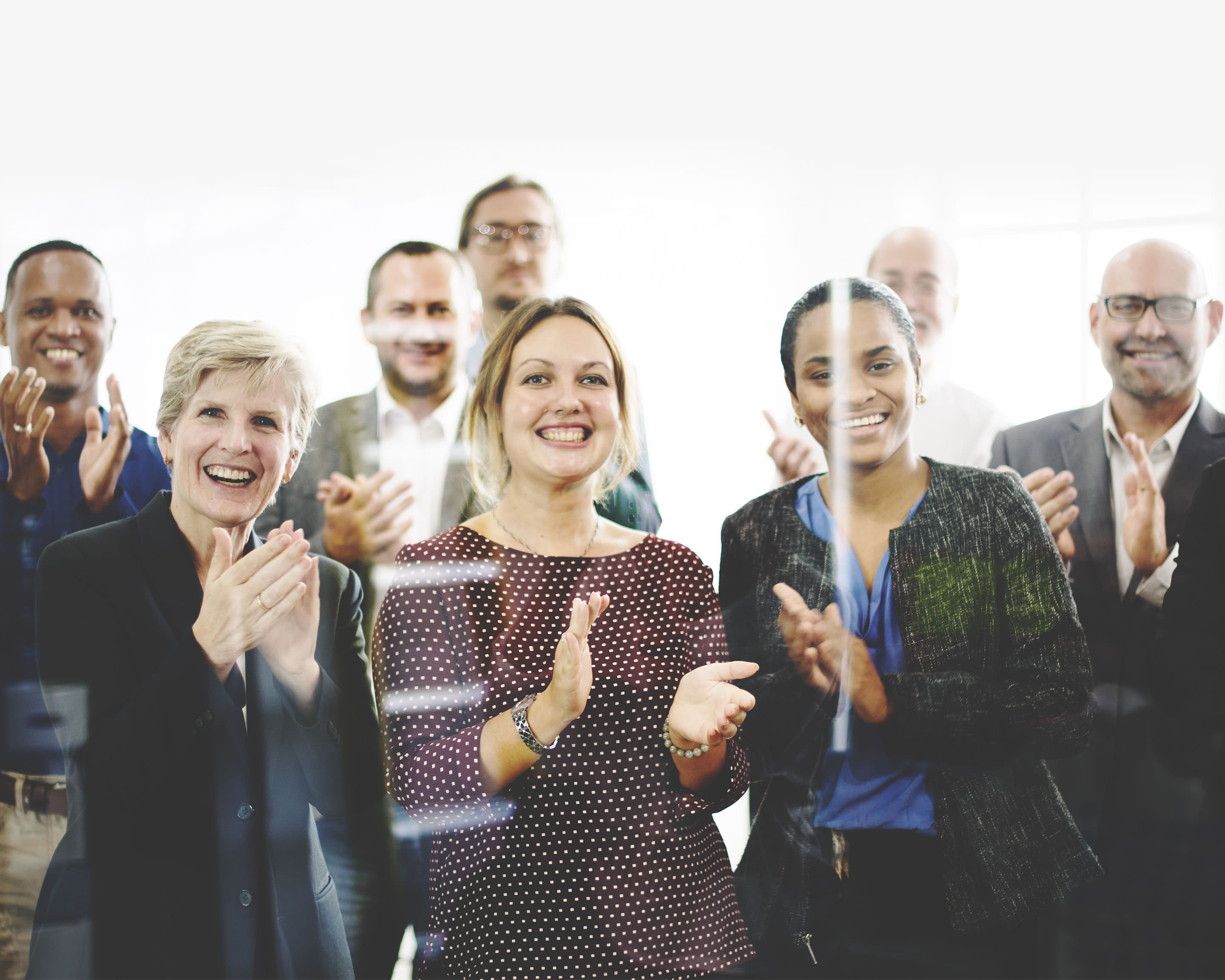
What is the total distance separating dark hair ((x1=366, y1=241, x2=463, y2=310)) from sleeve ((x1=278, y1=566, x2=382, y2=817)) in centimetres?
57

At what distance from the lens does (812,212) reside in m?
1.87

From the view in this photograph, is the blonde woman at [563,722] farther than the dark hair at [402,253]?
No

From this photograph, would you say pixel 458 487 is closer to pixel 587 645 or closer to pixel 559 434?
pixel 559 434

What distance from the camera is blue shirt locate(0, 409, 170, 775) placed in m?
1.75

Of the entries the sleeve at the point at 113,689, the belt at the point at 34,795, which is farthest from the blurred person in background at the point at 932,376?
the belt at the point at 34,795

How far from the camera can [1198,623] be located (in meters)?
1.80

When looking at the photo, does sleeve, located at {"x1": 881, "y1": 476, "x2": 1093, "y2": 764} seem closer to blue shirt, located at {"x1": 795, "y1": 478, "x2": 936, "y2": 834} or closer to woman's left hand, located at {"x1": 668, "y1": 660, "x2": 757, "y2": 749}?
blue shirt, located at {"x1": 795, "y1": 478, "x2": 936, "y2": 834}

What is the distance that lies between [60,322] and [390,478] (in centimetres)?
75

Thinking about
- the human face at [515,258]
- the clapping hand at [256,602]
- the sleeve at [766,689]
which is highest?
the human face at [515,258]

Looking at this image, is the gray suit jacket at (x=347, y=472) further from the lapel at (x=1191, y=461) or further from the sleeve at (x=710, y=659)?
the lapel at (x=1191, y=461)

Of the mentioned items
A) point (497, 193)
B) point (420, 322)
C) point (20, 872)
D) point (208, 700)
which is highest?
point (497, 193)

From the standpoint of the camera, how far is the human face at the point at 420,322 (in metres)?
1.80

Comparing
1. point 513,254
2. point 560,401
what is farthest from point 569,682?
point 513,254

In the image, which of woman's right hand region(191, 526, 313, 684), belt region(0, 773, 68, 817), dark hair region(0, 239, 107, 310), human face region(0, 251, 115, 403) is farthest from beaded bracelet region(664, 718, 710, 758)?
dark hair region(0, 239, 107, 310)
